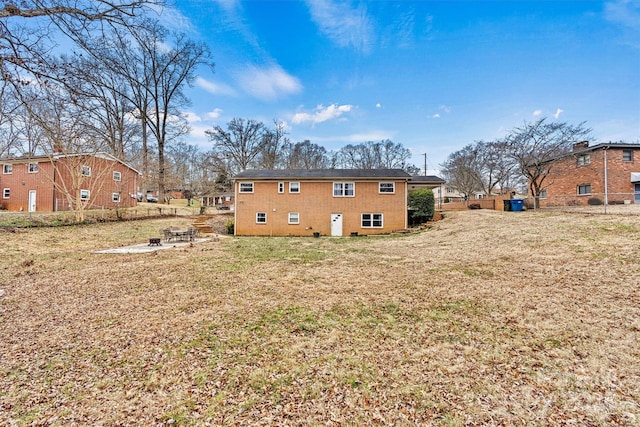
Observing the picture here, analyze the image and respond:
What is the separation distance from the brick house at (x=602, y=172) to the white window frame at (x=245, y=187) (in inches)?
912

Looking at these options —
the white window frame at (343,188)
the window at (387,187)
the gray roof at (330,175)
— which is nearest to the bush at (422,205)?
the gray roof at (330,175)

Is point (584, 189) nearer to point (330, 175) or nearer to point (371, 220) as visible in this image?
point (371, 220)

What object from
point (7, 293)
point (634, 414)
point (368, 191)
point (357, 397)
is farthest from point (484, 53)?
point (7, 293)

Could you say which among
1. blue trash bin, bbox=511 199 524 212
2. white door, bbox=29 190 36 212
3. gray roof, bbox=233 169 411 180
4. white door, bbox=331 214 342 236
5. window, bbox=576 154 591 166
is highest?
window, bbox=576 154 591 166

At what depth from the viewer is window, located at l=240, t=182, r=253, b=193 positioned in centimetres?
1988

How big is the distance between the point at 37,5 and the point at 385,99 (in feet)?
67.6

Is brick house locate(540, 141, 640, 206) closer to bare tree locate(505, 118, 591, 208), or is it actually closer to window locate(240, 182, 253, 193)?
bare tree locate(505, 118, 591, 208)

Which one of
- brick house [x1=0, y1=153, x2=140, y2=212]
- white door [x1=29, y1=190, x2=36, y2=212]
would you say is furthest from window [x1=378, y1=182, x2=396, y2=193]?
white door [x1=29, y1=190, x2=36, y2=212]

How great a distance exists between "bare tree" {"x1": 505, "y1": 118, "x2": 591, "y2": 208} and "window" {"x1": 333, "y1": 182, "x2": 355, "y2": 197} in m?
13.1

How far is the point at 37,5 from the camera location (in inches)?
191

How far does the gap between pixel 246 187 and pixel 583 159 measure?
28.0 meters

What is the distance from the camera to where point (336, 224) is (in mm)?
19469

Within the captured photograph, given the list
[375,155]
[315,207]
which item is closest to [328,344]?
[315,207]

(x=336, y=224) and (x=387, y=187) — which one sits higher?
(x=387, y=187)
